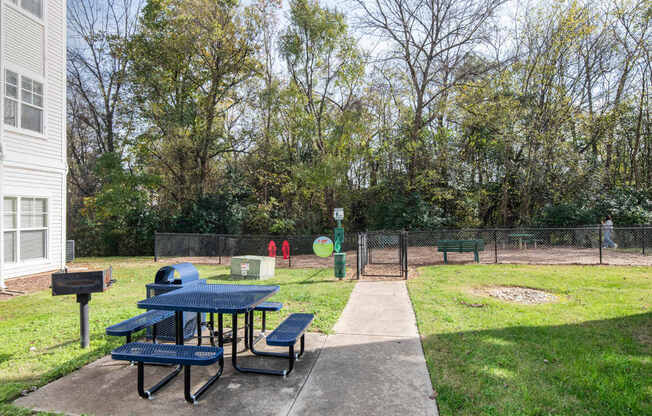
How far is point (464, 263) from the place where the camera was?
1402 centimetres

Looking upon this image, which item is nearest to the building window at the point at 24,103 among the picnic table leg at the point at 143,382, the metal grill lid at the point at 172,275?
the metal grill lid at the point at 172,275

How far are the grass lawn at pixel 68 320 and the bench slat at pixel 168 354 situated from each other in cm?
109

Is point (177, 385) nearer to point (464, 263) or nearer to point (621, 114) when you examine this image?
point (464, 263)

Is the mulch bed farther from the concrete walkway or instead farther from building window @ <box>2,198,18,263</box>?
the concrete walkway

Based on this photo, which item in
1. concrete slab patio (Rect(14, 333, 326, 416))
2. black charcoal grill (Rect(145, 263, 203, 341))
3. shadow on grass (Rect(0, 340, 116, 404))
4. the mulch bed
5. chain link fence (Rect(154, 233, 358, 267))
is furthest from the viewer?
chain link fence (Rect(154, 233, 358, 267))

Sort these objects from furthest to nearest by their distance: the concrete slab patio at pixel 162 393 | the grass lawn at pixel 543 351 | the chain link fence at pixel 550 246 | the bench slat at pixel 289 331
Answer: the chain link fence at pixel 550 246 → the bench slat at pixel 289 331 → the grass lawn at pixel 543 351 → the concrete slab patio at pixel 162 393

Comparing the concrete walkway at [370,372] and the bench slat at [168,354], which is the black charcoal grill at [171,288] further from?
the concrete walkway at [370,372]

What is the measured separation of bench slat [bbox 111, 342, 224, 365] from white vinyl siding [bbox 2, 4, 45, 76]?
11434mm

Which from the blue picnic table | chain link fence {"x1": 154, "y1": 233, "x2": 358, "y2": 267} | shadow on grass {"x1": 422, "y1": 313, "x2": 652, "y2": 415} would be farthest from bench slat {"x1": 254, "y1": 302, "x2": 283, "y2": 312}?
chain link fence {"x1": 154, "y1": 233, "x2": 358, "y2": 267}

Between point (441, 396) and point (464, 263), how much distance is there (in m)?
11.3

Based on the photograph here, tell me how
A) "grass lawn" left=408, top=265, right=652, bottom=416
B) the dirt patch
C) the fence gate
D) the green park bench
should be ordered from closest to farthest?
"grass lawn" left=408, top=265, right=652, bottom=416 < the dirt patch < the fence gate < the green park bench

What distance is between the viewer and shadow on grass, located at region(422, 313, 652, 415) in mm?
3484

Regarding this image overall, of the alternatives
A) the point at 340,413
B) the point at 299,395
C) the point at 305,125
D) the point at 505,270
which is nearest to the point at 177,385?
the point at 299,395

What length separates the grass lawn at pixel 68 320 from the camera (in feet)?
14.1
